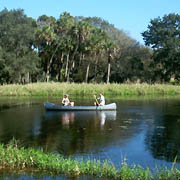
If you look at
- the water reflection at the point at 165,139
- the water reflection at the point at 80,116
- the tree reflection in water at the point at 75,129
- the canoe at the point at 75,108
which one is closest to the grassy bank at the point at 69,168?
the water reflection at the point at 165,139

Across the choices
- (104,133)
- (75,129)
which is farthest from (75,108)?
(104,133)

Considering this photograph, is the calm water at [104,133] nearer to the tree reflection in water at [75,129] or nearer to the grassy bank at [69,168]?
the tree reflection in water at [75,129]

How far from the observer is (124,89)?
40.6 meters

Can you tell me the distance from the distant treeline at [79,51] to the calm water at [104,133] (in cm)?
2803

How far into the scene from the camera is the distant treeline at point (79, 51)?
53094mm

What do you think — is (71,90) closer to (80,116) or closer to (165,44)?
(80,116)

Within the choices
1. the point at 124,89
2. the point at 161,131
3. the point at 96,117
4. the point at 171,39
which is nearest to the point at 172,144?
the point at 161,131

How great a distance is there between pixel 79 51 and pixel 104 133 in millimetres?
42787

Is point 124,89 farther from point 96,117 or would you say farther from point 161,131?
point 161,131

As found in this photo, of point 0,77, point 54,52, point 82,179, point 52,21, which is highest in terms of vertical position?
point 52,21

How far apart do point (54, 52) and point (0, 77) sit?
30.0ft

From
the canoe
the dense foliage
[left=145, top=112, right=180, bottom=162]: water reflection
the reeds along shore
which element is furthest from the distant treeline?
[left=145, top=112, right=180, bottom=162]: water reflection

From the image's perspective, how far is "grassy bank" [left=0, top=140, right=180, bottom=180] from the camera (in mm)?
9188

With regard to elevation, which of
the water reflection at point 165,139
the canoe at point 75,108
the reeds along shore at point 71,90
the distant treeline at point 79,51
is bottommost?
the water reflection at point 165,139
